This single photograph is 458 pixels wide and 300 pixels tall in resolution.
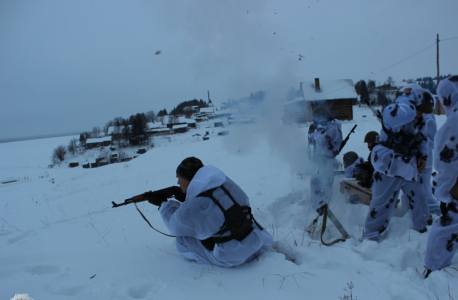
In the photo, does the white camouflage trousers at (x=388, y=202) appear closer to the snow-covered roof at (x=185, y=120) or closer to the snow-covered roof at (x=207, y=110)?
the snow-covered roof at (x=207, y=110)

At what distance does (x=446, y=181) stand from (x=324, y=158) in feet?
8.64

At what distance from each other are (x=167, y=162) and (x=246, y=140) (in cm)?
937

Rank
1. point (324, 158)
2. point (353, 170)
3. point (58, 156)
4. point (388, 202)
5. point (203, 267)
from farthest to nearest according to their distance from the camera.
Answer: point (58, 156), point (353, 170), point (324, 158), point (388, 202), point (203, 267)

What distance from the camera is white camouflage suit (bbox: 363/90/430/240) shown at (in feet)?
9.87

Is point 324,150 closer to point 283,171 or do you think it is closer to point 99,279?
point 283,171

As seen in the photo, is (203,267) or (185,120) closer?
(203,267)

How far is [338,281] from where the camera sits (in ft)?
6.77

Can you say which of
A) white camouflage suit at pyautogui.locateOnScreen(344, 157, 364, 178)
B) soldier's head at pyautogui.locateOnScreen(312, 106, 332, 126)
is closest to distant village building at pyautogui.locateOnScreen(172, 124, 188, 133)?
white camouflage suit at pyautogui.locateOnScreen(344, 157, 364, 178)

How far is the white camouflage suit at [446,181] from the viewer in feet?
6.81

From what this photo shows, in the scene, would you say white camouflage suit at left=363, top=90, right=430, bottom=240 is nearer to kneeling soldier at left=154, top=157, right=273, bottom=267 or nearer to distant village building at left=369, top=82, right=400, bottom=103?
kneeling soldier at left=154, top=157, right=273, bottom=267

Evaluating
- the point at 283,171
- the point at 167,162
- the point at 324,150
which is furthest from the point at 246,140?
the point at 167,162

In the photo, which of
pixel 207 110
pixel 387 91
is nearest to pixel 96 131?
pixel 207 110

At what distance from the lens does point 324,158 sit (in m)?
4.75

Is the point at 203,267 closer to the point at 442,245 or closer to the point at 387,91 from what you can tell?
the point at 442,245
